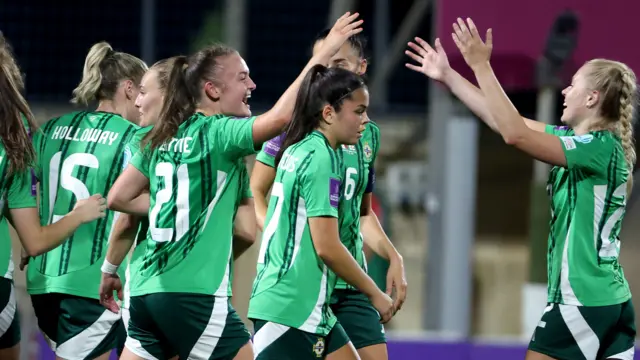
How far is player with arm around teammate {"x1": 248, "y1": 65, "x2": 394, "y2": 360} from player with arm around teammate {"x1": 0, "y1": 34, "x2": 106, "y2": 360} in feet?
2.80

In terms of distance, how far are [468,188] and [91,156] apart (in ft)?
13.3

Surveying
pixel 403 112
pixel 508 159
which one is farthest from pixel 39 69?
pixel 508 159

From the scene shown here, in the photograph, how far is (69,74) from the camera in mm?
12531

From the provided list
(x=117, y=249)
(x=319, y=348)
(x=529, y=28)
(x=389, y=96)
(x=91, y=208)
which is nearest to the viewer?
(x=319, y=348)

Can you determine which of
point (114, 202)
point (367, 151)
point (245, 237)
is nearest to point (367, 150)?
point (367, 151)

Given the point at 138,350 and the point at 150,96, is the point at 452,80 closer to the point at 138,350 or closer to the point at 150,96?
the point at 150,96

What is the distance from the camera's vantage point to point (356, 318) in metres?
4.80

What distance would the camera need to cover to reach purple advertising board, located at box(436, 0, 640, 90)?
793 centimetres

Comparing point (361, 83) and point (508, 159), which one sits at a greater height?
point (361, 83)

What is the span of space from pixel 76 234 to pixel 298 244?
1.31 meters

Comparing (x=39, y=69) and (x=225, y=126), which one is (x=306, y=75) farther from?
(x=39, y=69)

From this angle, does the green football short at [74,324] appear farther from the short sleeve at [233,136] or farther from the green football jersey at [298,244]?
the short sleeve at [233,136]

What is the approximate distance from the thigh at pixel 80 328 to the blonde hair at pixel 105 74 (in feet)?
2.91

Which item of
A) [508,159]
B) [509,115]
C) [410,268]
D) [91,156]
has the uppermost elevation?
[509,115]
